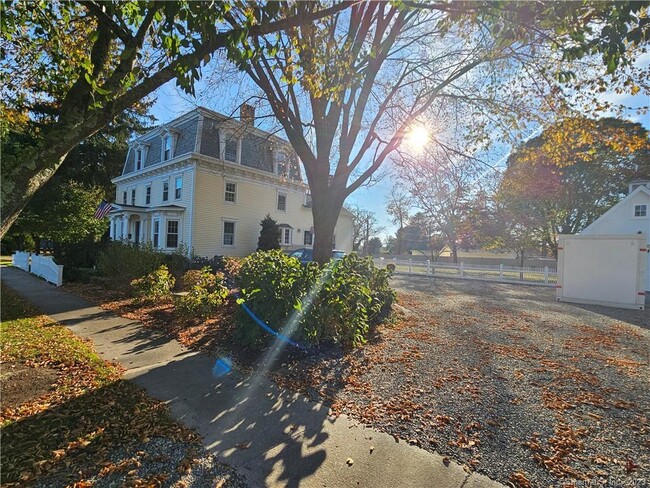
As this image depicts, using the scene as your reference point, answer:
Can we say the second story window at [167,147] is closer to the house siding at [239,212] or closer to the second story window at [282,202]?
Answer: the house siding at [239,212]

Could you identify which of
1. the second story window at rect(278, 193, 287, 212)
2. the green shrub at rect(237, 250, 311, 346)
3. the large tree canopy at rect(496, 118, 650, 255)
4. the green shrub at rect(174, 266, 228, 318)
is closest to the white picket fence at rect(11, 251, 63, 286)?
the green shrub at rect(174, 266, 228, 318)

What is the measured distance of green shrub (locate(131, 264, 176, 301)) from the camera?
8.24 metres

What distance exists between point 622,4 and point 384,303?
5.79 metres

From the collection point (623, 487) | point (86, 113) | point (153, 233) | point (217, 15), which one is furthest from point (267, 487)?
point (153, 233)

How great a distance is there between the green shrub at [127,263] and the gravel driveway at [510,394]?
7521 mm

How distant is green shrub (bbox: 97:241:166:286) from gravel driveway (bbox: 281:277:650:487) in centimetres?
752

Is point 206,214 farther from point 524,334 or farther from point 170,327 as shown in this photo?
point 524,334

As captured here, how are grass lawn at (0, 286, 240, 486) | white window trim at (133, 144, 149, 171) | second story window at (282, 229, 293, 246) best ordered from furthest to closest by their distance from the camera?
second story window at (282, 229, 293, 246), white window trim at (133, 144, 149, 171), grass lawn at (0, 286, 240, 486)

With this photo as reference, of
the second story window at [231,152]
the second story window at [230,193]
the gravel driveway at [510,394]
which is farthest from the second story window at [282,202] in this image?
the gravel driveway at [510,394]

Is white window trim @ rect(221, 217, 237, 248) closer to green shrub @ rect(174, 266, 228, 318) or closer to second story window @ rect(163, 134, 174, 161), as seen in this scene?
second story window @ rect(163, 134, 174, 161)

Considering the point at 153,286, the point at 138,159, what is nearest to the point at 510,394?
the point at 153,286

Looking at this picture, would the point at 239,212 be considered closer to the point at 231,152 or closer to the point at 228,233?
the point at 228,233

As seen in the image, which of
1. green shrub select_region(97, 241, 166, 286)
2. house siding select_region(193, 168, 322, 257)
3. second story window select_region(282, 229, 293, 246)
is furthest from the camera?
second story window select_region(282, 229, 293, 246)

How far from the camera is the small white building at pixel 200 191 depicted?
1822cm
